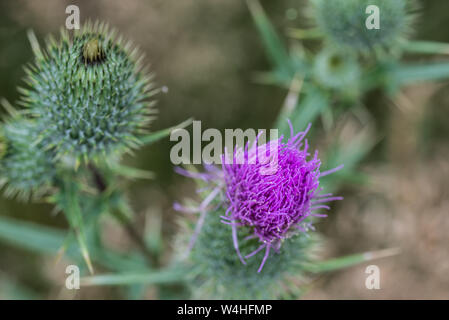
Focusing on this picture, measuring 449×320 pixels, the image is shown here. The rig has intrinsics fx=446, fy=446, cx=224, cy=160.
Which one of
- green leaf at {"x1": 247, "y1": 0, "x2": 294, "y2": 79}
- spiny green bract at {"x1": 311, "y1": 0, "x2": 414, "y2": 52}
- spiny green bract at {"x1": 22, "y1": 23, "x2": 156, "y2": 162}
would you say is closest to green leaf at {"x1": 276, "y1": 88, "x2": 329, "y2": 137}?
green leaf at {"x1": 247, "y1": 0, "x2": 294, "y2": 79}

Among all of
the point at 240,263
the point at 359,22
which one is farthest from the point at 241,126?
the point at 240,263

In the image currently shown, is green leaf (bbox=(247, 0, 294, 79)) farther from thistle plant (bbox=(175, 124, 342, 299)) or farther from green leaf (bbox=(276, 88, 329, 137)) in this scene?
thistle plant (bbox=(175, 124, 342, 299))

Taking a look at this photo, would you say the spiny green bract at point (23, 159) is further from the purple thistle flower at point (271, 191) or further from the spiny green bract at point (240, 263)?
the spiny green bract at point (240, 263)

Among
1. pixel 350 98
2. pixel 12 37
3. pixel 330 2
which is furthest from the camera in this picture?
pixel 12 37

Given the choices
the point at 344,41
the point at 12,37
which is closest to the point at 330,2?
the point at 344,41

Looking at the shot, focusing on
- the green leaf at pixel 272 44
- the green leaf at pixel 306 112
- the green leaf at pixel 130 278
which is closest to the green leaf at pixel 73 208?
the green leaf at pixel 130 278

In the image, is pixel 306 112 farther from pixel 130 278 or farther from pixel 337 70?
pixel 130 278

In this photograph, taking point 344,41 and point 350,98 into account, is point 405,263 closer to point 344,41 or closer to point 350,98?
point 350,98
